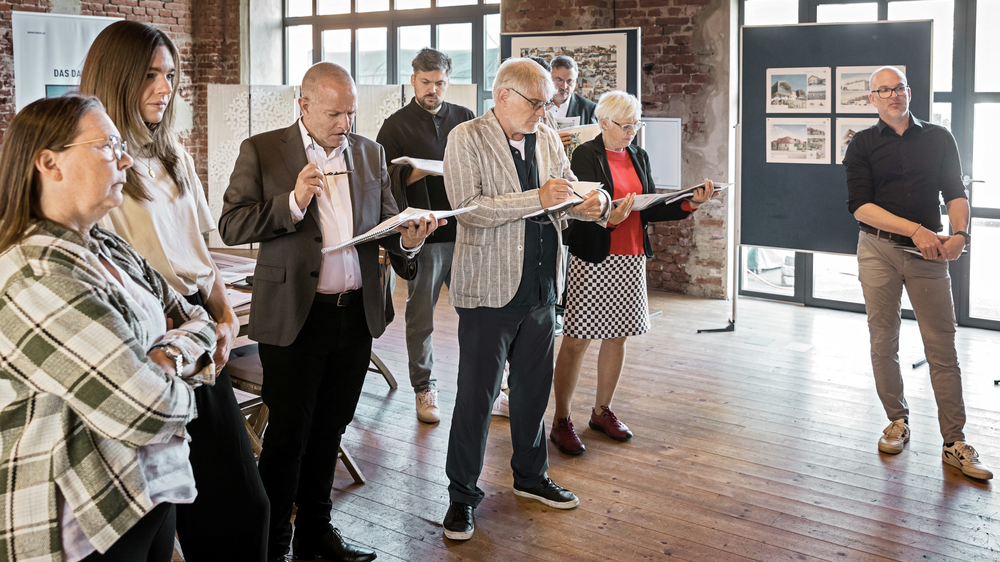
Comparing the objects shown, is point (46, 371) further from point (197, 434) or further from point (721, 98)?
point (721, 98)

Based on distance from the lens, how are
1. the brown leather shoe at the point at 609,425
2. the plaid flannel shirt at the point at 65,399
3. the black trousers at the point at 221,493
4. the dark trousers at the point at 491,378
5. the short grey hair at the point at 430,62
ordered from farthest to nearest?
the short grey hair at the point at 430,62, the brown leather shoe at the point at 609,425, the dark trousers at the point at 491,378, the black trousers at the point at 221,493, the plaid flannel shirt at the point at 65,399

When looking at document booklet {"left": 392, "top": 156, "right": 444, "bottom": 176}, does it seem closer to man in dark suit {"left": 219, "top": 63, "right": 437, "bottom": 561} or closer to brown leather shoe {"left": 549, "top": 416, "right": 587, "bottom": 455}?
man in dark suit {"left": 219, "top": 63, "right": 437, "bottom": 561}

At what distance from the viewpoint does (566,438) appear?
12.4 feet

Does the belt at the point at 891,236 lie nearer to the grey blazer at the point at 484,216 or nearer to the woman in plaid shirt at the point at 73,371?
the grey blazer at the point at 484,216

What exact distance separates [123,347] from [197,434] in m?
0.47

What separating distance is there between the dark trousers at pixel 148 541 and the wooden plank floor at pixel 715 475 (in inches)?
54.2

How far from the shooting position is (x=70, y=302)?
1338mm

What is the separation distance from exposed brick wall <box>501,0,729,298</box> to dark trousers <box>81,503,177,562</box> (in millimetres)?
6189

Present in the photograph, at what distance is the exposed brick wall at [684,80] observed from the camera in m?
6.98

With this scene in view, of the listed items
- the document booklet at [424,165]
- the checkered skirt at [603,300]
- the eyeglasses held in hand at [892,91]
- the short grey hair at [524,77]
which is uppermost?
the eyeglasses held in hand at [892,91]

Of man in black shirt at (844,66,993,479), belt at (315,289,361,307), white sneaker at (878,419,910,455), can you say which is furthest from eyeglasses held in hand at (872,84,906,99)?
belt at (315,289,361,307)

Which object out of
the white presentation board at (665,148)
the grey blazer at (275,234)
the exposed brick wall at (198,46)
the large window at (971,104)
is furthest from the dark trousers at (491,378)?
the exposed brick wall at (198,46)

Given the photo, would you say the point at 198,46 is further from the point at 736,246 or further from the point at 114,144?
the point at 114,144

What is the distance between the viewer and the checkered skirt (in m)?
3.72
